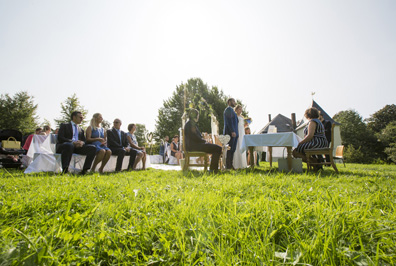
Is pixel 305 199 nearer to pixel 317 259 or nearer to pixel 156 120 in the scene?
pixel 317 259

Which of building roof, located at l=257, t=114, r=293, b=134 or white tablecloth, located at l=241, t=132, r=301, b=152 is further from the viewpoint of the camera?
building roof, located at l=257, t=114, r=293, b=134

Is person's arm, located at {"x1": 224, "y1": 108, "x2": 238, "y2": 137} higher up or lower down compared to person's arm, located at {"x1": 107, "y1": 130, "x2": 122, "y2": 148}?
higher up

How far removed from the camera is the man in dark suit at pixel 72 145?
5.98 metres

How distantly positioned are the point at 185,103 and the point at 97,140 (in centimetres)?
2810

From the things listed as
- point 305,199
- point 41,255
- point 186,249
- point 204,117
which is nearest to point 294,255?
point 186,249

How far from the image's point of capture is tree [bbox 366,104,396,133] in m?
44.1

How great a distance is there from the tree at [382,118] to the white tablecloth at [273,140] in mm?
51438

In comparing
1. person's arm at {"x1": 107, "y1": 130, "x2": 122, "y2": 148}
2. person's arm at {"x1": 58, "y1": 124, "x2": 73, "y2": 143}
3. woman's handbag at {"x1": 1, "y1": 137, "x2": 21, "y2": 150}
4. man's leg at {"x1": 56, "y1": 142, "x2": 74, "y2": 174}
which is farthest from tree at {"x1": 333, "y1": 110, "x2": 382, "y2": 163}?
woman's handbag at {"x1": 1, "y1": 137, "x2": 21, "y2": 150}

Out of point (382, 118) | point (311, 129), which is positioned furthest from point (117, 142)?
point (382, 118)

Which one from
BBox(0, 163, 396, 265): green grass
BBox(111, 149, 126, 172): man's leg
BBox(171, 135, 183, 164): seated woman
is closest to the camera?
BBox(0, 163, 396, 265): green grass

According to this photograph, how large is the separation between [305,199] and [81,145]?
20.8 feet

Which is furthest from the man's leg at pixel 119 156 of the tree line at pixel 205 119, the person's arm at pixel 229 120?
the tree line at pixel 205 119

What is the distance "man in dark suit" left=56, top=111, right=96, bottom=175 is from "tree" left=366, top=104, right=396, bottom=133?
55.7 metres

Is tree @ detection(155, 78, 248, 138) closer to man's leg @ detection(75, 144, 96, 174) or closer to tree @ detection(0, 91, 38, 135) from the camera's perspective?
tree @ detection(0, 91, 38, 135)
